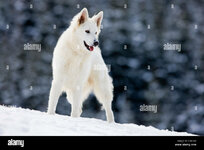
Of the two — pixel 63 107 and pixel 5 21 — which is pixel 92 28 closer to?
pixel 5 21

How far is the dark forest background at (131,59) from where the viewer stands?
693cm

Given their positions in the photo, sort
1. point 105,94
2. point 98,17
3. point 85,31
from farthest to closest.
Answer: point 105,94, point 98,17, point 85,31

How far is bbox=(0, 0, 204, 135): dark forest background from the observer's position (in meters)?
6.93

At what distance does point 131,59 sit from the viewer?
9289mm

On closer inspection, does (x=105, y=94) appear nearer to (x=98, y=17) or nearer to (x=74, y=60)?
(x=74, y=60)

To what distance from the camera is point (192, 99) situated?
9992mm

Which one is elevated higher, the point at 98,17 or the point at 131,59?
the point at 131,59

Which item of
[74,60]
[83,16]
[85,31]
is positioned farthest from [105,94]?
[83,16]

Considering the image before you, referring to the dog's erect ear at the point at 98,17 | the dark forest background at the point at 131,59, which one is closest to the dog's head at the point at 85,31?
the dog's erect ear at the point at 98,17

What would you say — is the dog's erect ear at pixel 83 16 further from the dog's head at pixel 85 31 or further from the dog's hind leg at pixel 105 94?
the dog's hind leg at pixel 105 94

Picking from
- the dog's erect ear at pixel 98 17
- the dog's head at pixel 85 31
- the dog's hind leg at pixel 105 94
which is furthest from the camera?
the dog's hind leg at pixel 105 94
